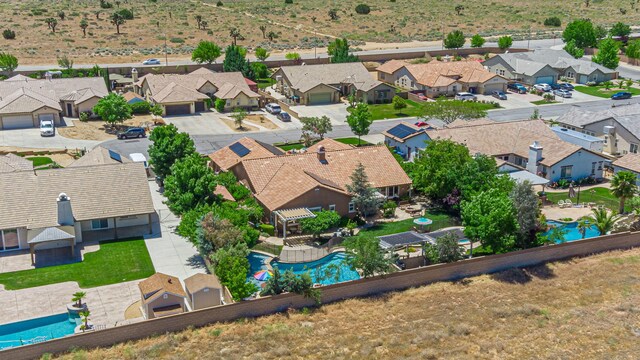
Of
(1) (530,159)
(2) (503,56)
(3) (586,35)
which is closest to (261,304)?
(1) (530,159)

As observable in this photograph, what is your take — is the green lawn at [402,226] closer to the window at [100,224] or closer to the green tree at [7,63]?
the window at [100,224]

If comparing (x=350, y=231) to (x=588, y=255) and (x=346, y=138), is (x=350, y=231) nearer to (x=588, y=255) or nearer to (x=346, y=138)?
(x=588, y=255)

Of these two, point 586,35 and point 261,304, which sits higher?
point 586,35

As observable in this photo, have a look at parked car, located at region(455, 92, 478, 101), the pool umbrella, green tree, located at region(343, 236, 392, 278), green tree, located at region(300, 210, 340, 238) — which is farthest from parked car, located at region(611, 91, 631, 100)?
the pool umbrella

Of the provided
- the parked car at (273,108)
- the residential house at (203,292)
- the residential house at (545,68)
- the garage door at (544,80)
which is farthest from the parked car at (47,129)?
the garage door at (544,80)

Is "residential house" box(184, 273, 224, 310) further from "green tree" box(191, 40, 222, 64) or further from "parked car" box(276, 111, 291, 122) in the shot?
"green tree" box(191, 40, 222, 64)
